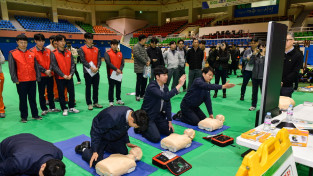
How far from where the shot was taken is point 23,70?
14.4 ft

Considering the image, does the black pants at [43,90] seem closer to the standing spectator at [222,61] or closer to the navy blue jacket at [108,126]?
the navy blue jacket at [108,126]

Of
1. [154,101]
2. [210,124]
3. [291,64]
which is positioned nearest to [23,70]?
[154,101]

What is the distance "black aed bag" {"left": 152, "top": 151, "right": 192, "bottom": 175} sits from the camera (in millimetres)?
2855

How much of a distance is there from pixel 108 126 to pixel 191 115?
7.62ft

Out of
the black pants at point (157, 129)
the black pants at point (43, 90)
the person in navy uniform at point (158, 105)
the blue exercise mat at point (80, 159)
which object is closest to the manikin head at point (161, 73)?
the person in navy uniform at point (158, 105)

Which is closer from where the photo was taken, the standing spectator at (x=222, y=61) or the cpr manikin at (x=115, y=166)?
the cpr manikin at (x=115, y=166)

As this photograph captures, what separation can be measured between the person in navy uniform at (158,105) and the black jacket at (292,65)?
6.64 feet

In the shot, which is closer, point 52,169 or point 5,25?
point 52,169

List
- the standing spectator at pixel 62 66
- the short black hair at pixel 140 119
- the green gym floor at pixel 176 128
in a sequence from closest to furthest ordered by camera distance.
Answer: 1. the short black hair at pixel 140 119
2. the green gym floor at pixel 176 128
3. the standing spectator at pixel 62 66

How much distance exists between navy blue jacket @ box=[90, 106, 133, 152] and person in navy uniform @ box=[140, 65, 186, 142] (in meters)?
1.04

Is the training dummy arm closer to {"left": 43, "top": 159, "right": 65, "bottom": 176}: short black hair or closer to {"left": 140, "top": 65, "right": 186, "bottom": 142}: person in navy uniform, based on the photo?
{"left": 140, "top": 65, "right": 186, "bottom": 142}: person in navy uniform

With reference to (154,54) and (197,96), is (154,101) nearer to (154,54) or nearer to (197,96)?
(197,96)

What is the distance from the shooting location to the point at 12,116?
5020 mm

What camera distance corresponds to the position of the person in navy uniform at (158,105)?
368 cm
